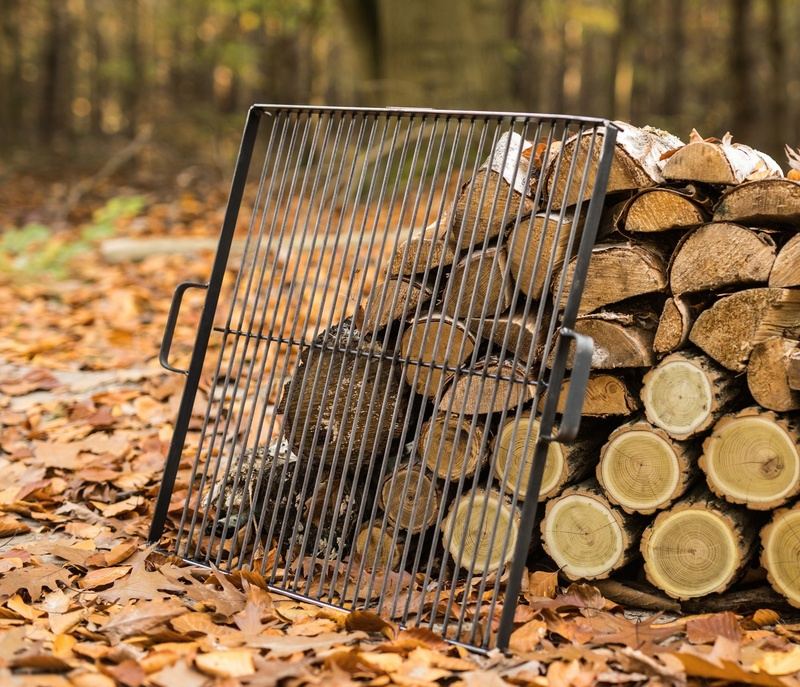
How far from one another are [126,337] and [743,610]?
4394mm

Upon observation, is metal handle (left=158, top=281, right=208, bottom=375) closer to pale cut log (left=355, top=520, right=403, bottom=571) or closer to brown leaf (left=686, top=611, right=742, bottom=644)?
pale cut log (left=355, top=520, right=403, bottom=571)

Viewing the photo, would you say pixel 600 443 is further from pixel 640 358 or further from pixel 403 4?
pixel 403 4

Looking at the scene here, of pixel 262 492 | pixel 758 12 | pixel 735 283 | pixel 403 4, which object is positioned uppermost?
pixel 758 12

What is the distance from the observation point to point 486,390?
3.02 metres

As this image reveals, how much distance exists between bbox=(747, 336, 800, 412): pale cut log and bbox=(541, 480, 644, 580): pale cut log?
0.61 meters

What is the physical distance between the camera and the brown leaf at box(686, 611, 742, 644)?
Result: 2.64m

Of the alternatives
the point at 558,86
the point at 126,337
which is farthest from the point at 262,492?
the point at 558,86

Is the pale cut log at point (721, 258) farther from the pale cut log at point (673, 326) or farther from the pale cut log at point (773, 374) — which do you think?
the pale cut log at point (773, 374)

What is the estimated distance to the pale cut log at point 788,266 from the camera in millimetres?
2711

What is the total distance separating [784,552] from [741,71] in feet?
31.7

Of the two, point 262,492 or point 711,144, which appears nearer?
point 711,144

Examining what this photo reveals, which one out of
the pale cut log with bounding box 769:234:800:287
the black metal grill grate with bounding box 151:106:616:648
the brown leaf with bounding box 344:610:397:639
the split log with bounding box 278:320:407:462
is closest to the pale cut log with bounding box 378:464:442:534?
the black metal grill grate with bounding box 151:106:616:648

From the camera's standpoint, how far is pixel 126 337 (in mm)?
6000

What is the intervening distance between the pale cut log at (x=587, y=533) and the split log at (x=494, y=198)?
37.6 inches
